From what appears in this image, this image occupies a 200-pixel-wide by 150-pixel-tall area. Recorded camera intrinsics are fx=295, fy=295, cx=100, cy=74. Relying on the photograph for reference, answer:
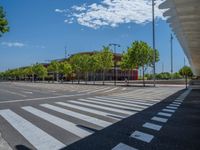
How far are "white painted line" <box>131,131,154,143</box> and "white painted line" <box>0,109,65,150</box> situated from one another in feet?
6.70

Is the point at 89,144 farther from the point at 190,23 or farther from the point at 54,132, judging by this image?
the point at 190,23

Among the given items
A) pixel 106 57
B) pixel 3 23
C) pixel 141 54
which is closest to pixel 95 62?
pixel 106 57

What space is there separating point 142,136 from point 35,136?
289cm

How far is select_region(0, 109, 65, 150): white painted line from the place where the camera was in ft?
22.8

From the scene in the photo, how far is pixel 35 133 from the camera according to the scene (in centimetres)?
841

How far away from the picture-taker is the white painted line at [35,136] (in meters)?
6.95

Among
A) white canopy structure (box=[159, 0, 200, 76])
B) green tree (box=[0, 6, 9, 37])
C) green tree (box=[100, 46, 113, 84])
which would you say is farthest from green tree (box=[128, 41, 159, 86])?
green tree (box=[0, 6, 9, 37])

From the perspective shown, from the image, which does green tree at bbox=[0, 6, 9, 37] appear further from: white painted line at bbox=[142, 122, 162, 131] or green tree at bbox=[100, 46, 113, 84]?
green tree at bbox=[100, 46, 113, 84]

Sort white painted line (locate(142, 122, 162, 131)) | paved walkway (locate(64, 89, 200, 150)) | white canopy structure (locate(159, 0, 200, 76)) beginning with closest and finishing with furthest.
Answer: paved walkway (locate(64, 89, 200, 150)), white canopy structure (locate(159, 0, 200, 76)), white painted line (locate(142, 122, 162, 131))

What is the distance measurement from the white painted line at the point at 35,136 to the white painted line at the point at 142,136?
6.70 feet

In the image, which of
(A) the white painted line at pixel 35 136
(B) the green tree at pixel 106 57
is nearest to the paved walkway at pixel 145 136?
(A) the white painted line at pixel 35 136

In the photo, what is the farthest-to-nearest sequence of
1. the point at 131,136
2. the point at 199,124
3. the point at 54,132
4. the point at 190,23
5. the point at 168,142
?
the point at 190,23, the point at 199,124, the point at 54,132, the point at 131,136, the point at 168,142

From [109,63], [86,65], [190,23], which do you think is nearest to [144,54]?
[109,63]

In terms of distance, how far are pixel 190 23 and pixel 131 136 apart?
18.7ft
